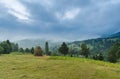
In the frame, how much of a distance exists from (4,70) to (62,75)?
840 centimetres

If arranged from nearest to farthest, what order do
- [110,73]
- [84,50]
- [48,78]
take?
[48,78]
[110,73]
[84,50]

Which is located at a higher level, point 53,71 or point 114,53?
point 114,53

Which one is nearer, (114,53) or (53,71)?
(53,71)

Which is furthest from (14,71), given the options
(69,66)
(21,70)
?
(69,66)

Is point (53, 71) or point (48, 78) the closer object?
point (48, 78)

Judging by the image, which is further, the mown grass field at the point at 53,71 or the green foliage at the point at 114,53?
the green foliage at the point at 114,53

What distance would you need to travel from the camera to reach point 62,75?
107 feet

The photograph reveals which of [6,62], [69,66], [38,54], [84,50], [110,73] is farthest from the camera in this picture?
[84,50]

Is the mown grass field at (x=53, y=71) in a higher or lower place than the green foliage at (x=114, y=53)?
lower

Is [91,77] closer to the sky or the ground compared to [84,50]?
closer to the ground

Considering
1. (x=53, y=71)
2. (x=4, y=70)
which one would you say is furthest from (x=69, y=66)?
(x=4, y=70)

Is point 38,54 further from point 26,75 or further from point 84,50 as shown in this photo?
point 84,50

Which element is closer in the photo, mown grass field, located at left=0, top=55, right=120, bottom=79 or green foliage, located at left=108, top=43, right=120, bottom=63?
mown grass field, located at left=0, top=55, right=120, bottom=79

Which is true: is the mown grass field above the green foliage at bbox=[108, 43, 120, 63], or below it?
below
